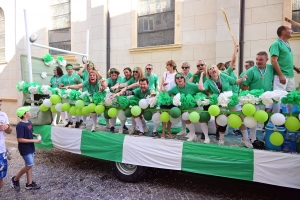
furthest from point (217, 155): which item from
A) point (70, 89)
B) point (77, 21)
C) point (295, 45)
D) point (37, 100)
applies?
point (77, 21)

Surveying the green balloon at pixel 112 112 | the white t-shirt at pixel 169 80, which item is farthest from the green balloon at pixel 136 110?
the white t-shirt at pixel 169 80

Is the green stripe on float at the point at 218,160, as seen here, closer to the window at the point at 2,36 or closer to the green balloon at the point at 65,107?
the green balloon at the point at 65,107

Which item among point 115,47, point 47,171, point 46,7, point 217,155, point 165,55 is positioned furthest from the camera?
point 46,7

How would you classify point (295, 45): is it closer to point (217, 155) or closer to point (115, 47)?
point (217, 155)

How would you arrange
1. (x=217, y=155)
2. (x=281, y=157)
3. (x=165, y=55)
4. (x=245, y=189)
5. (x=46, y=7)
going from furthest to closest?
1. (x=46, y=7)
2. (x=165, y=55)
3. (x=245, y=189)
4. (x=217, y=155)
5. (x=281, y=157)

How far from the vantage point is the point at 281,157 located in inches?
125

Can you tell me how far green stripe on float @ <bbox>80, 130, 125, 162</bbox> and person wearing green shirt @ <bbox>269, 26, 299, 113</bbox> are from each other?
2.63 m

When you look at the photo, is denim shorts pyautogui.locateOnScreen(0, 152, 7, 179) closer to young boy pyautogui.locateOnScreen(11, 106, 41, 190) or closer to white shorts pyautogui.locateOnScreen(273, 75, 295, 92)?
young boy pyautogui.locateOnScreen(11, 106, 41, 190)

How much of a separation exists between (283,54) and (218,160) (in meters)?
1.91

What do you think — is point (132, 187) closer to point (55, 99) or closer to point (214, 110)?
point (214, 110)

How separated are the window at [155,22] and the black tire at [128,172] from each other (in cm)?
462

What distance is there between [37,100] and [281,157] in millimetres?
5129

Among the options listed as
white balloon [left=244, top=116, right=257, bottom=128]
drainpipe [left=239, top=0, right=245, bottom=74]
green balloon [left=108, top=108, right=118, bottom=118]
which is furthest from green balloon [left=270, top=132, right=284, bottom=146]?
drainpipe [left=239, top=0, right=245, bottom=74]

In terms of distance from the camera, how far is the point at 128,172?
14.5ft
